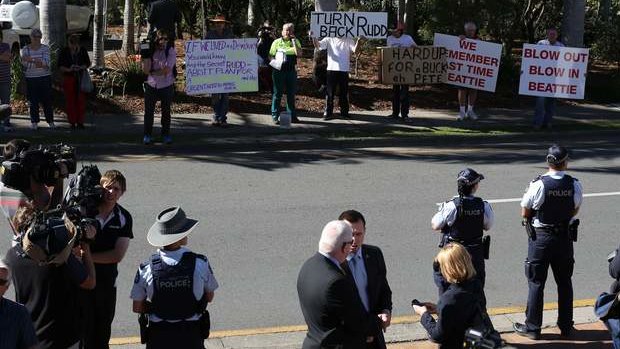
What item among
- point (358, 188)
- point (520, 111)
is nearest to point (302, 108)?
point (520, 111)

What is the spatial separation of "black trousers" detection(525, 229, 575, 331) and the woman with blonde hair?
6.69ft

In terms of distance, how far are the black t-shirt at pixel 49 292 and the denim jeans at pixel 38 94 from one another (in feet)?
35.8

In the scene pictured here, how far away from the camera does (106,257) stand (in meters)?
6.62

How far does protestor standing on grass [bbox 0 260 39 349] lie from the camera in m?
4.95

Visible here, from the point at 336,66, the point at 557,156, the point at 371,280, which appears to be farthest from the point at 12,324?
the point at 336,66

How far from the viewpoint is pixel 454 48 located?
19406 mm

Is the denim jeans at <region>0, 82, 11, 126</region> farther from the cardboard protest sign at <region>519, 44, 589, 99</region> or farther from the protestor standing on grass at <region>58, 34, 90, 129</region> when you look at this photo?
the cardboard protest sign at <region>519, 44, 589, 99</region>

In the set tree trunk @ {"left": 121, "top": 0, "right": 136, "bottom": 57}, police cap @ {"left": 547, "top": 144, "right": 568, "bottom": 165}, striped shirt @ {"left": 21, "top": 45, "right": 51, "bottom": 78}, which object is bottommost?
police cap @ {"left": 547, "top": 144, "right": 568, "bottom": 165}

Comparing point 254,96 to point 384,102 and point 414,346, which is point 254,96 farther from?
point 414,346

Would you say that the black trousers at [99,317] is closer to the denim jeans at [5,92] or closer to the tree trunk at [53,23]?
the denim jeans at [5,92]

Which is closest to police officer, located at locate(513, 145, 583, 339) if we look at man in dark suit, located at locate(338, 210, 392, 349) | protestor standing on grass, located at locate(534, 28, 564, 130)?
man in dark suit, located at locate(338, 210, 392, 349)

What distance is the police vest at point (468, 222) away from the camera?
25.0 feet

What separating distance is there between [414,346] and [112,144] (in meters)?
8.88

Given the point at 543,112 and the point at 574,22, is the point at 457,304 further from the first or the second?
the point at 574,22
